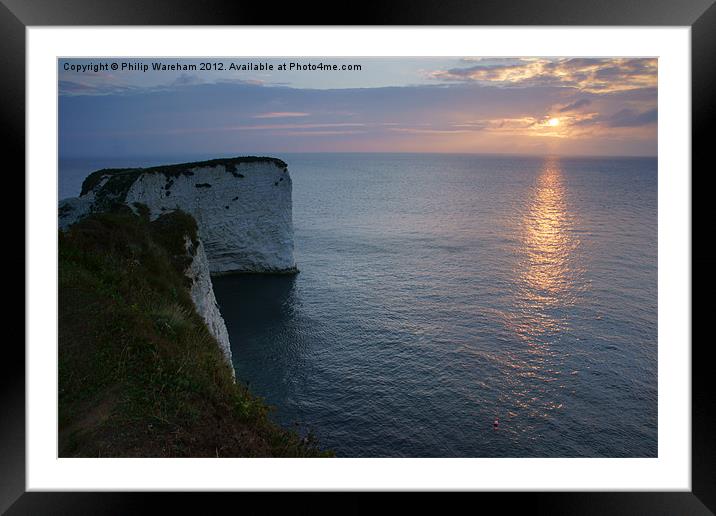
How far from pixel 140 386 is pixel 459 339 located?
3001 centimetres

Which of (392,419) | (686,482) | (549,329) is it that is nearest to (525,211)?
(549,329)

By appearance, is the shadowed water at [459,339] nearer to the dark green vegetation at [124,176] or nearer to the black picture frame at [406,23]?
the dark green vegetation at [124,176]

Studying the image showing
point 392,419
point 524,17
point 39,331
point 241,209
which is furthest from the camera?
point 241,209

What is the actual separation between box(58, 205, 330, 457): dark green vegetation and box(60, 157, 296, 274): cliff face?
37.5m

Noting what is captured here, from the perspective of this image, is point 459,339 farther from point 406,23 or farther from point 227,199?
point 406,23

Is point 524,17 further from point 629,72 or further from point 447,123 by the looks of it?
point 447,123

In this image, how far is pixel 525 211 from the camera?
306ft

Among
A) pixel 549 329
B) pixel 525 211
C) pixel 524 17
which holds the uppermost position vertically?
pixel 525 211

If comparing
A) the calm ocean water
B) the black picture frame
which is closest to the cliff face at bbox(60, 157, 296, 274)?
the calm ocean water

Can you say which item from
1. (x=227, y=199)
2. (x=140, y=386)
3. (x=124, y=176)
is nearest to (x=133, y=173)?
(x=124, y=176)

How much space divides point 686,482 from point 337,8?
8683 millimetres

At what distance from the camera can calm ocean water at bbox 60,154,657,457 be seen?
24578 mm

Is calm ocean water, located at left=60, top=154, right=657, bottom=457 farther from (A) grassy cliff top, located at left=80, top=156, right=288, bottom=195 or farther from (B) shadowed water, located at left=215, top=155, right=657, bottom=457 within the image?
(A) grassy cliff top, located at left=80, top=156, right=288, bottom=195

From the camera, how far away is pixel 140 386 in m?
7.58
